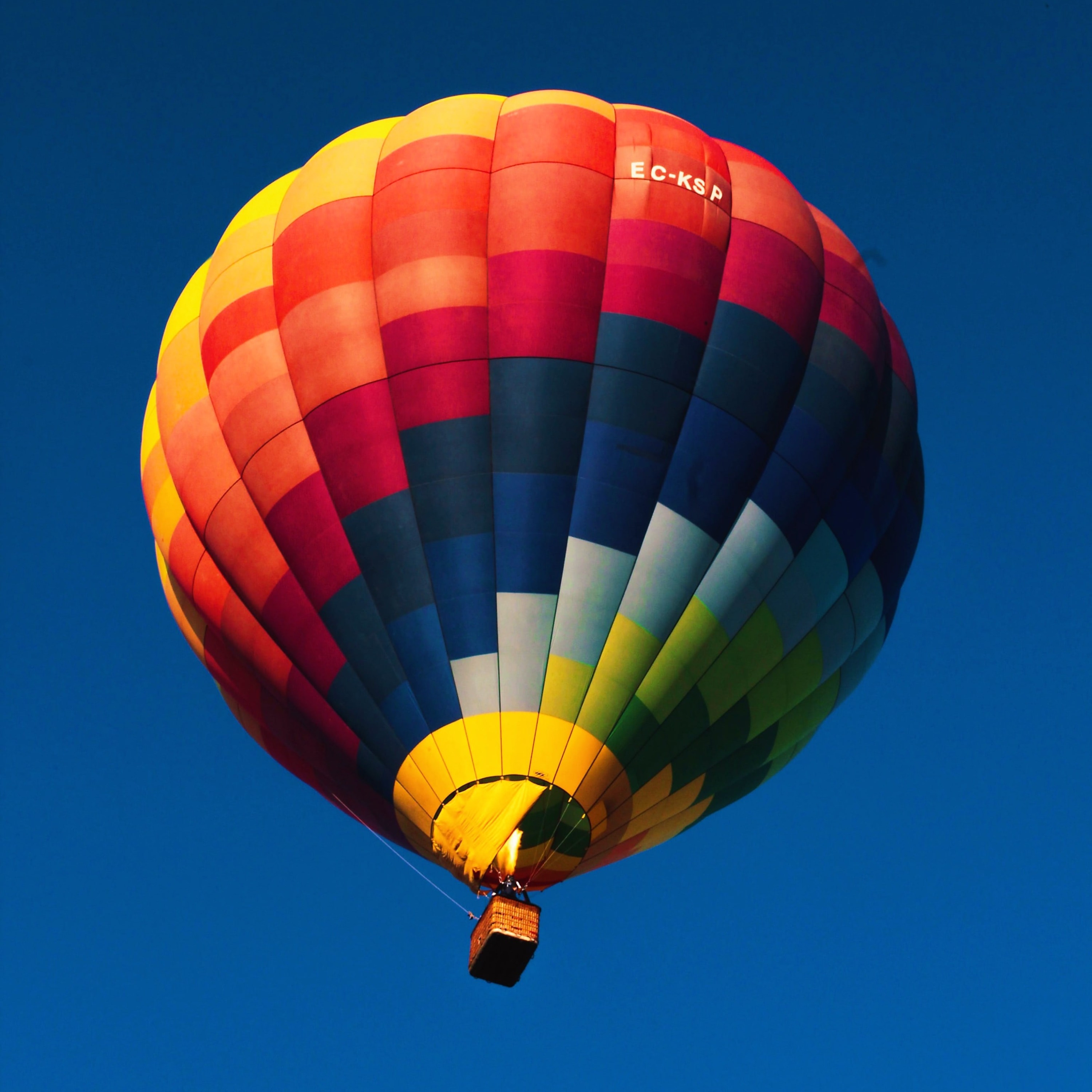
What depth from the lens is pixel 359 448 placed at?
1330 centimetres

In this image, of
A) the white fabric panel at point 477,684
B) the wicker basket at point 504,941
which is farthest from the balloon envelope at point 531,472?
the wicker basket at point 504,941

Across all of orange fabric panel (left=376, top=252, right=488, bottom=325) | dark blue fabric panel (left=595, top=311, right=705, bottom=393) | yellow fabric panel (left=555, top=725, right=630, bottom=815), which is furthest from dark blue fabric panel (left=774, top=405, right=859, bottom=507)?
yellow fabric panel (left=555, top=725, right=630, bottom=815)

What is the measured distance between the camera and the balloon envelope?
1275 centimetres

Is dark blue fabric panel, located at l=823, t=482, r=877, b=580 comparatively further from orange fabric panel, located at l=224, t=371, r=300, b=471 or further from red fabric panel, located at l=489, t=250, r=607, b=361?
orange fabric panel, located at l=224, t=371, r=300, b=471

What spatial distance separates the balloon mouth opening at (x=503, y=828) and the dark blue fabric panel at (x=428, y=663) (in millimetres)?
602

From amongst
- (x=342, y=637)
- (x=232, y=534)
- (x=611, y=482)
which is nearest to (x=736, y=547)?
(x=611, y=482)

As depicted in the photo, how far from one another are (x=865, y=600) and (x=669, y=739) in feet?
9.15

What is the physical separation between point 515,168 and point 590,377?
2037mm

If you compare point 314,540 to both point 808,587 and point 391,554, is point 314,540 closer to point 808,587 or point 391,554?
point 391,554

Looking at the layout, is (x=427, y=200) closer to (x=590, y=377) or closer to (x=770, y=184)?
(x=590, y=377)

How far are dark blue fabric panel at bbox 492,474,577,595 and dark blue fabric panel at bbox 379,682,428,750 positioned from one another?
110 centimetres

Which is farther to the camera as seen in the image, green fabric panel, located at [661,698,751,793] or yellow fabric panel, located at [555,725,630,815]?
green fabric panel, located at [661,698,751,793]

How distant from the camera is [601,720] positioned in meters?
12.7

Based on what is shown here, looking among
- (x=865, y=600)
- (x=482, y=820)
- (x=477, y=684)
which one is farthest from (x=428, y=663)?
(x=865, y=600)
